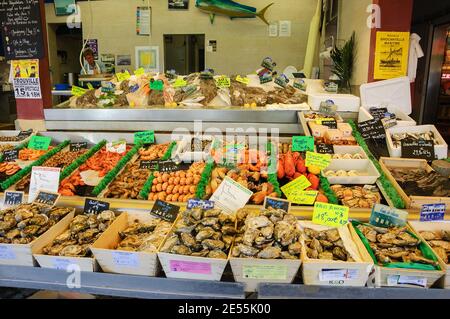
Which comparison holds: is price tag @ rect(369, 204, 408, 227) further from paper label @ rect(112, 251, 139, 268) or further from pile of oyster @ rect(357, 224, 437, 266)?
paper label @ rect(112, 251, 139, 268)

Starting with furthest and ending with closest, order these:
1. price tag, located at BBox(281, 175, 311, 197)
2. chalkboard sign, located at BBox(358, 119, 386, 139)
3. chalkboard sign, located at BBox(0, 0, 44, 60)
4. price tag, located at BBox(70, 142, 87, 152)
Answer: chalkboard sign, located at BBox(0, 0, 44, 60), price tag, located at BBox(70, 142, 87, 152), chalkboard sign, located at BBox(358, 119, 386, 139), price tag, located at BBox(281, 175, 311, 197)

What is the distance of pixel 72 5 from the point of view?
9.27 m

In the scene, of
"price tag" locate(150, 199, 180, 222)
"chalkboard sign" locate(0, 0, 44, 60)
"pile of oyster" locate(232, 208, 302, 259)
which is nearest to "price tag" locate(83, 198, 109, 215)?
"price tag" locate(150, 199, 180, 222)

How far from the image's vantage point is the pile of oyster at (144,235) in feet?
6.43

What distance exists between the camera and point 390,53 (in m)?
4.43

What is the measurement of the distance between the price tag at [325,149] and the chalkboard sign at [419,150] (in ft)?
1.90

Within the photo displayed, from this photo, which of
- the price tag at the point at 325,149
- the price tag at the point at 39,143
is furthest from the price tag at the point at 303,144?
the price tag at the point at 39,143

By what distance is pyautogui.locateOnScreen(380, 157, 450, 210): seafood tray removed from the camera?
2.25 m

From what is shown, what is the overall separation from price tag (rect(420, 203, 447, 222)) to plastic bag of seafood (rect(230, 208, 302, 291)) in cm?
84

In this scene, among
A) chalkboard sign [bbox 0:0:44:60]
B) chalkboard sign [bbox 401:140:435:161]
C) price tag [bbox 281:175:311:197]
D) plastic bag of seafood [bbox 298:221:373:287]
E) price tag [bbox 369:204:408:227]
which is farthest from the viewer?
chalkboard sign [bbox 0:0:44:60]

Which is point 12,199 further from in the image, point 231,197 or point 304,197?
point 304,197

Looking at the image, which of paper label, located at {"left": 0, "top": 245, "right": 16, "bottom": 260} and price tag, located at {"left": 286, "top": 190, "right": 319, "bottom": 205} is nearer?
paper label, located at {"left": 0, "top": 245, "right": 16, "bottom": 260}
